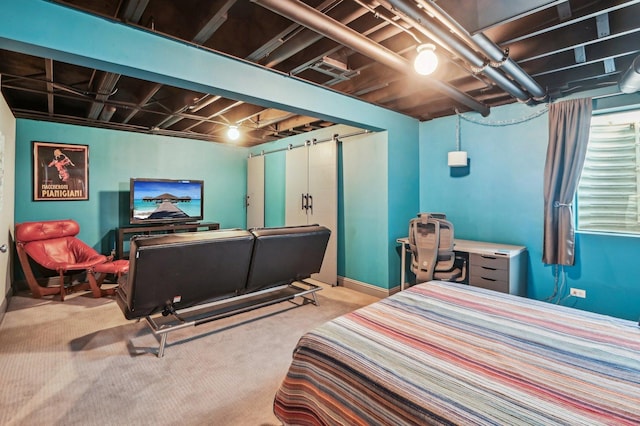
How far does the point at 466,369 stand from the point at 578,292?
313cm

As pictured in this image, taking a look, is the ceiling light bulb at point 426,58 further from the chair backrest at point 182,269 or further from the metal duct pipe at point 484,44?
the chair backrest at point 182,269

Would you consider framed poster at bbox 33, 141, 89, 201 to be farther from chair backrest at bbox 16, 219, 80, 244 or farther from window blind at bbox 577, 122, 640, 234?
window blind at bbox 577, 122, 640, 234

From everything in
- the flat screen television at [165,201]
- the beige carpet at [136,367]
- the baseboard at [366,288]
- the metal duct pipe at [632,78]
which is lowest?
the beige carpet at [136,367]

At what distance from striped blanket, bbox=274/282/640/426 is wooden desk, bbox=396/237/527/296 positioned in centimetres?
146

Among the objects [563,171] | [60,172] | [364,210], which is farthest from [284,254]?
[60,172]

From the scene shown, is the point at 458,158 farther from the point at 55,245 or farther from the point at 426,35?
the point at 55,245

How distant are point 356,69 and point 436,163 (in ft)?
6.99

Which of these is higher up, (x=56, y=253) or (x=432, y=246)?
(x=432, y=246)

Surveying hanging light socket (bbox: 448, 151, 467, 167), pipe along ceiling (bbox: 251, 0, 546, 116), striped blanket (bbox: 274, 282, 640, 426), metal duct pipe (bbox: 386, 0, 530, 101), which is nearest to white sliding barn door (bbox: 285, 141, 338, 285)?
hanging light socket (bbox: 448, 151, 467, 167)

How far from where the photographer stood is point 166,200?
17.4 feet

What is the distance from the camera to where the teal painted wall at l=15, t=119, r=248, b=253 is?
4.41 metres

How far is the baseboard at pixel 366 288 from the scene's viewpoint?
13.3ft

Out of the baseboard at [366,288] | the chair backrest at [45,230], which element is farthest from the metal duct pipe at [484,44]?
the chair backrest at [45,230]

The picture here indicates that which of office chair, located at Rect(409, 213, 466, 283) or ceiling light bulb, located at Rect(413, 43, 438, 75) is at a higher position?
ceiling light bulb, located at Rect(413, 43, 438, 75)
